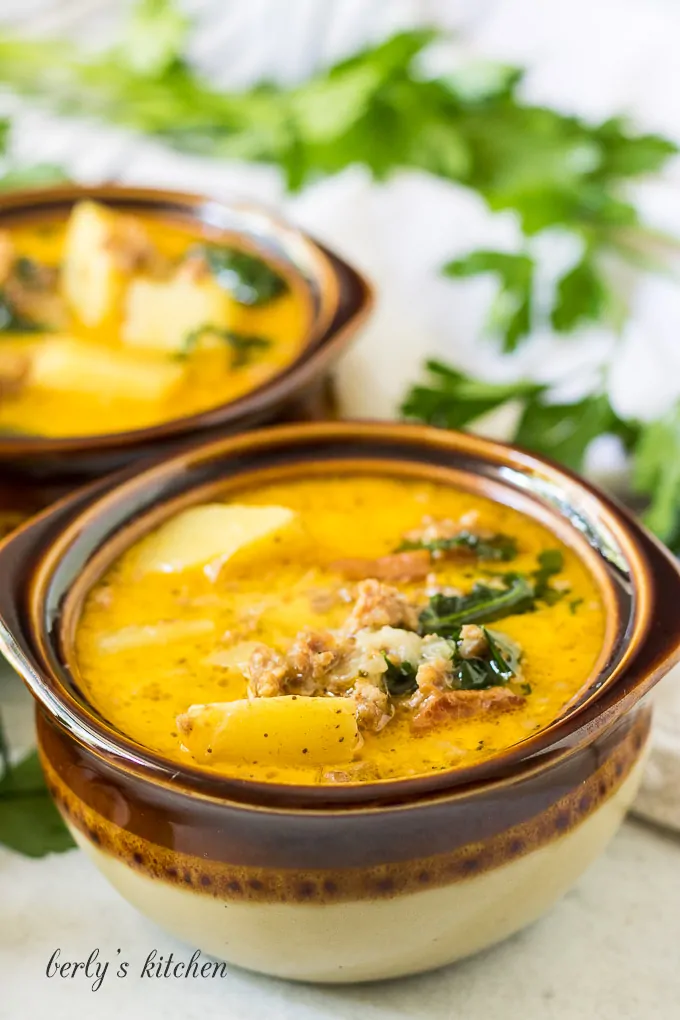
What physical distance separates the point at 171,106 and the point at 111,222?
3.90ft

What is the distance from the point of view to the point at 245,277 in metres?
2.89

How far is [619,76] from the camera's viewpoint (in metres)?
3.77

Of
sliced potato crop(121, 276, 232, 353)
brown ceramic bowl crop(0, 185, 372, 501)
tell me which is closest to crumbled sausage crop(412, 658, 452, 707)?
brown ceramic bowl crop(0, 185, 372, 501)

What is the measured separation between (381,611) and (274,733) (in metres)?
0.28

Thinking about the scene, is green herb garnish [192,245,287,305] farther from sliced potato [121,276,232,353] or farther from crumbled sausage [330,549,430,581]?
crumbled sausage [330,549,430,581]

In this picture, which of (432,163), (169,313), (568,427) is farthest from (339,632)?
(432,163)

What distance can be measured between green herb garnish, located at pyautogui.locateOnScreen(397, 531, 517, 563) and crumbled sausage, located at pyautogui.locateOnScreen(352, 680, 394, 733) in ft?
1.22

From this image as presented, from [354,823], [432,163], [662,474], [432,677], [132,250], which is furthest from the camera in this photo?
[432,163]

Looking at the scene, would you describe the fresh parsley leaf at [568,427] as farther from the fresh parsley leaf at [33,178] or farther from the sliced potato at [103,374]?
the fresh parsley leaf at [33,178]

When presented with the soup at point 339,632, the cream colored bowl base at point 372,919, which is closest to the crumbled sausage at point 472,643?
the soup at point 339,632

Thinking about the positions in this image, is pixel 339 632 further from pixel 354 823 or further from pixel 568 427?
pixel 568 427

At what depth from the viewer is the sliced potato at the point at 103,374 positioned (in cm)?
254

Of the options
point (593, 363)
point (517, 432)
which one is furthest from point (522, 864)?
point (593, 363)

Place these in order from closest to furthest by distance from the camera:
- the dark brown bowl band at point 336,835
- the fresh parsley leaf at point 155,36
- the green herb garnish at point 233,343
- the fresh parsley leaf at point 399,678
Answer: the dark brown bowl band at point 336,835 < the fresh parsley leaf at point 399,678 < the green herb garnish at point 233,343 < the fresh parsley leaf at point 155,36
